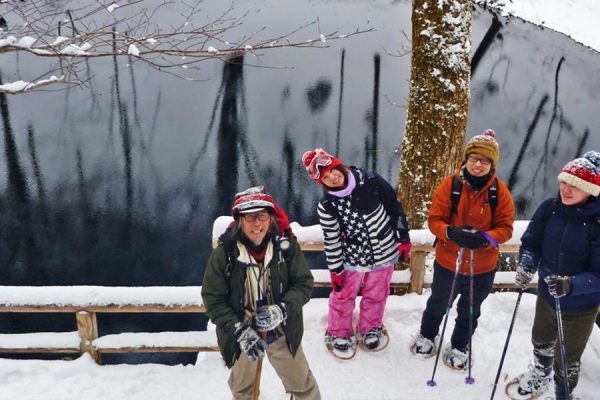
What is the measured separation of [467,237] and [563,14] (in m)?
22.5

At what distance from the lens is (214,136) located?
1486 centimetres

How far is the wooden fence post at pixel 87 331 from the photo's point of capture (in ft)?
13.2

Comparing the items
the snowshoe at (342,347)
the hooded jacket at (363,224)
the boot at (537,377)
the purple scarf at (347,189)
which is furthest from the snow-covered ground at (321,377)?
the purple scarf at (347,189)

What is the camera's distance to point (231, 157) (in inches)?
555

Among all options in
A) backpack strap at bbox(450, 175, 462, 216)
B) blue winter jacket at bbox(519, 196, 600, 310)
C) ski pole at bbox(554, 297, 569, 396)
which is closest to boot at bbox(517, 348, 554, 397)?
ski pole at bbox(554, 297, 569, 396)

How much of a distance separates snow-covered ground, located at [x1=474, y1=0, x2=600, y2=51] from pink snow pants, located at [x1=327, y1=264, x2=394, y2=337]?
65.9 ft

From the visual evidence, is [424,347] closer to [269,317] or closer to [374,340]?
[374,340]

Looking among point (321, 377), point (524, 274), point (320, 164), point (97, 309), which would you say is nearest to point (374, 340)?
point (321, 377)

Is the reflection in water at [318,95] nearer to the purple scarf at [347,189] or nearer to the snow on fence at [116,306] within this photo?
the snow on fence at [116,306]

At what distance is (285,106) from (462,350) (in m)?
12.9

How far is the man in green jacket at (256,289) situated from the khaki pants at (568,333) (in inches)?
65.1

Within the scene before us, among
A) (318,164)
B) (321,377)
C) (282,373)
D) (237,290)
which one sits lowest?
(321,377)

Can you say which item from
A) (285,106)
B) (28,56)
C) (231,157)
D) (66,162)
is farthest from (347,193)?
(28,56)

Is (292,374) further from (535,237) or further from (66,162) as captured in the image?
(66,162)
